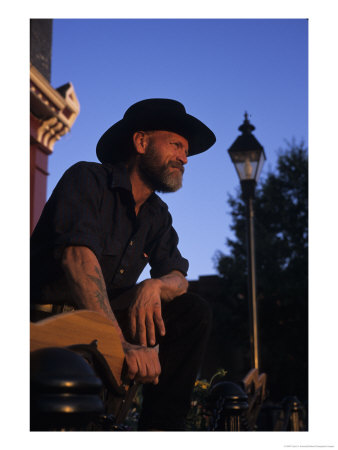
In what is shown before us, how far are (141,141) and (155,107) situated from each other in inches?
7.3

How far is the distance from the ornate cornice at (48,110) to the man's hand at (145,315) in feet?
15.5

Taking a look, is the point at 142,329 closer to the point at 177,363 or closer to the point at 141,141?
the point at 177,363

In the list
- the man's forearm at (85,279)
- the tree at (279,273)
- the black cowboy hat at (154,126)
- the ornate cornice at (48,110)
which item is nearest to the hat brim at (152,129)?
the black cowboy hat at (154,126)

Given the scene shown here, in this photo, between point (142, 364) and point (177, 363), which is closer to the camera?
point (142, 364)

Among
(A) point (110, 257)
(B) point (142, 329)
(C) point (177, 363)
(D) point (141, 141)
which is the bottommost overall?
(C) point (177, 363)

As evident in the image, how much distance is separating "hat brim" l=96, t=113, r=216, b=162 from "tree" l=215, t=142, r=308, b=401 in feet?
24.6

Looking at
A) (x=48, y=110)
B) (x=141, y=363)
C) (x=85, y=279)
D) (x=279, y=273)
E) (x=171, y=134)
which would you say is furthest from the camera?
(x=279, y=273)

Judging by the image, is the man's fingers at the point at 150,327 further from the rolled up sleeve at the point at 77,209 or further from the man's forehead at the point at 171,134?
the man's forehead at the point at 171,134

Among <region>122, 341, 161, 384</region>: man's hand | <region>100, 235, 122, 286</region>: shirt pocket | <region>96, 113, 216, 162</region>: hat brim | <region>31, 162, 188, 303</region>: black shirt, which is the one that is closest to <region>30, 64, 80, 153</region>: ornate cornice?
<region>96, 113, 216, 162</region>: hat brim

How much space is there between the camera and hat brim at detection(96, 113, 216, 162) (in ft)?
7.95

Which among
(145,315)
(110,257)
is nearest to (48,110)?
(110,257)

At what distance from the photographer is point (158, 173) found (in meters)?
2.36
